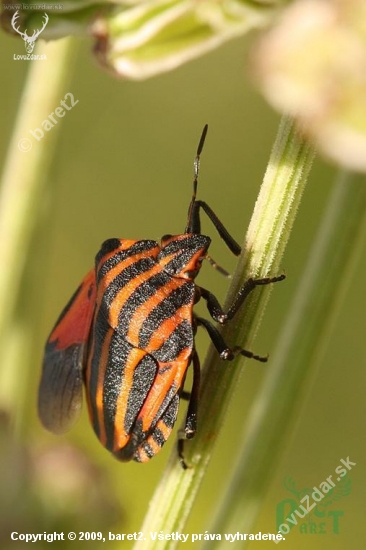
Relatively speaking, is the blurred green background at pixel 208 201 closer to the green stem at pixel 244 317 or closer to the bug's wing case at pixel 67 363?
the bug's wing case at pixel 67 363

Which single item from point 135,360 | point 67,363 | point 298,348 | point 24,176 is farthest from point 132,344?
point 298,348

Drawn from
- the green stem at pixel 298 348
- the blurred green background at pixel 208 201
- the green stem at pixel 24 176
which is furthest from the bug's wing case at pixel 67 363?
the green stem at pixel 298 348

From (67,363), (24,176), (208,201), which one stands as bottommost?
(67,363)

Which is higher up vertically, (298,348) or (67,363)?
(298,348)

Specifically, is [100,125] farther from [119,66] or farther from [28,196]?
[119,66]

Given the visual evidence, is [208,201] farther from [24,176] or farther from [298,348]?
[298,348]

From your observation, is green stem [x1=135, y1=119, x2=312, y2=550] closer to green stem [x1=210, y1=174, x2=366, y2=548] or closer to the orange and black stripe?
green stem [x1=210, y1=174, x2=366, y2=548]
